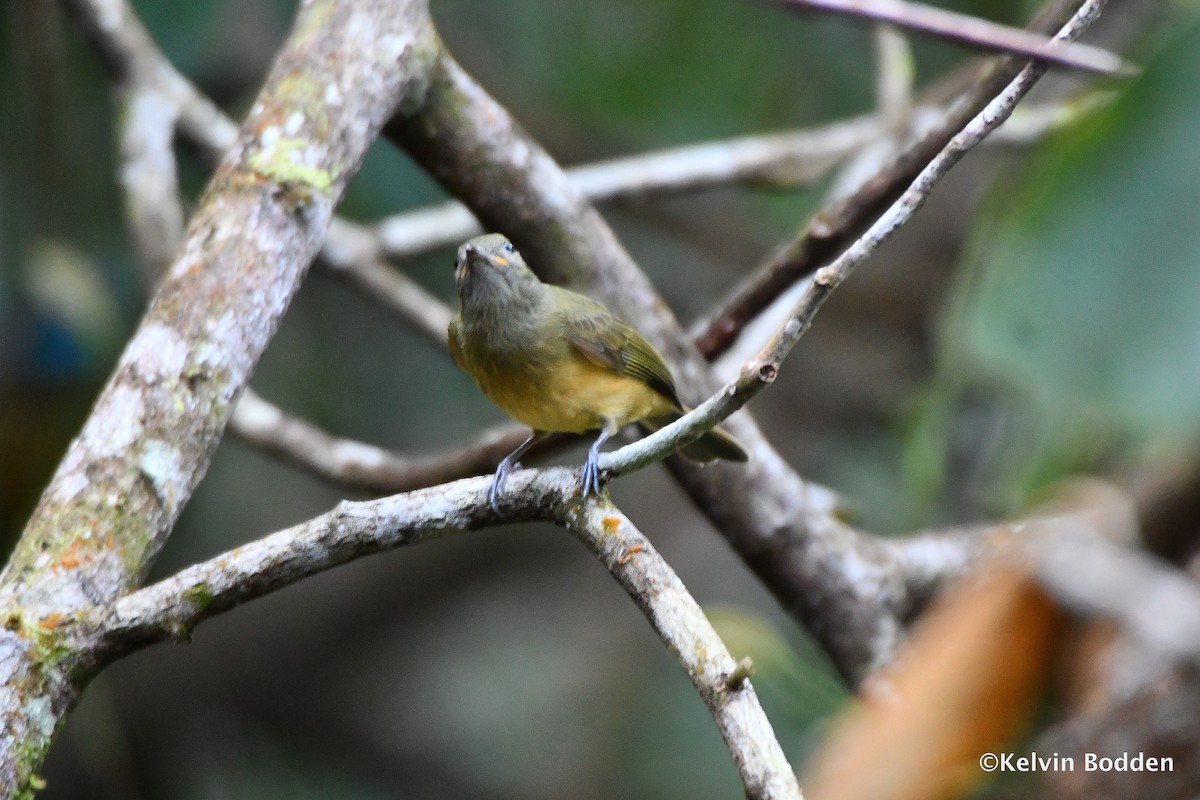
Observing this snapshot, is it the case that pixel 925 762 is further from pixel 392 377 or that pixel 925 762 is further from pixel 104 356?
pixel 392 377

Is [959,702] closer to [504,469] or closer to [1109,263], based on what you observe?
[504,469]

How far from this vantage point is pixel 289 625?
612 centimetres

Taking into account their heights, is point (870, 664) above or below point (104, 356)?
below

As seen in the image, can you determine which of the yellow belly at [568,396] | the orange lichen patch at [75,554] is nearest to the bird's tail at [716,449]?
the yellow belly at [568,396]

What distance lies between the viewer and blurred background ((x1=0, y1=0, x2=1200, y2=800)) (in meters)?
5.17

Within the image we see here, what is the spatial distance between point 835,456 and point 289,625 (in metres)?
3.05

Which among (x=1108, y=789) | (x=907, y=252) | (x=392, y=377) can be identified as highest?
(x=907, y=252)

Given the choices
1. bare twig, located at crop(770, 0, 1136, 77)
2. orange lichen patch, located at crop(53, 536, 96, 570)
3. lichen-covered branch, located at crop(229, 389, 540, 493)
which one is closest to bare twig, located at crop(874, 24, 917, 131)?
bare twig, located at crop(770, 0, 1136, 77)

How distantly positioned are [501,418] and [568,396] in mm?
2903

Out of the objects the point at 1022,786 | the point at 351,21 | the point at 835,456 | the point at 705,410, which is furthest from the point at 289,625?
the point at 705,410

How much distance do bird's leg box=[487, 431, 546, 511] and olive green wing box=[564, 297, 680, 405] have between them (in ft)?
1.07

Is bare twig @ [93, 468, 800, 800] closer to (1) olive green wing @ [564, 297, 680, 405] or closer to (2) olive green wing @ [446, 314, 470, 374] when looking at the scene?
(1) olive green wing @ [564, 297, 680, 405]

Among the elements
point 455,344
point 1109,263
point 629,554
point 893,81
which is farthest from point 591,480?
point 893,81

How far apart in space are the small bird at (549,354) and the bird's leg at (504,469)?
0.03 m
